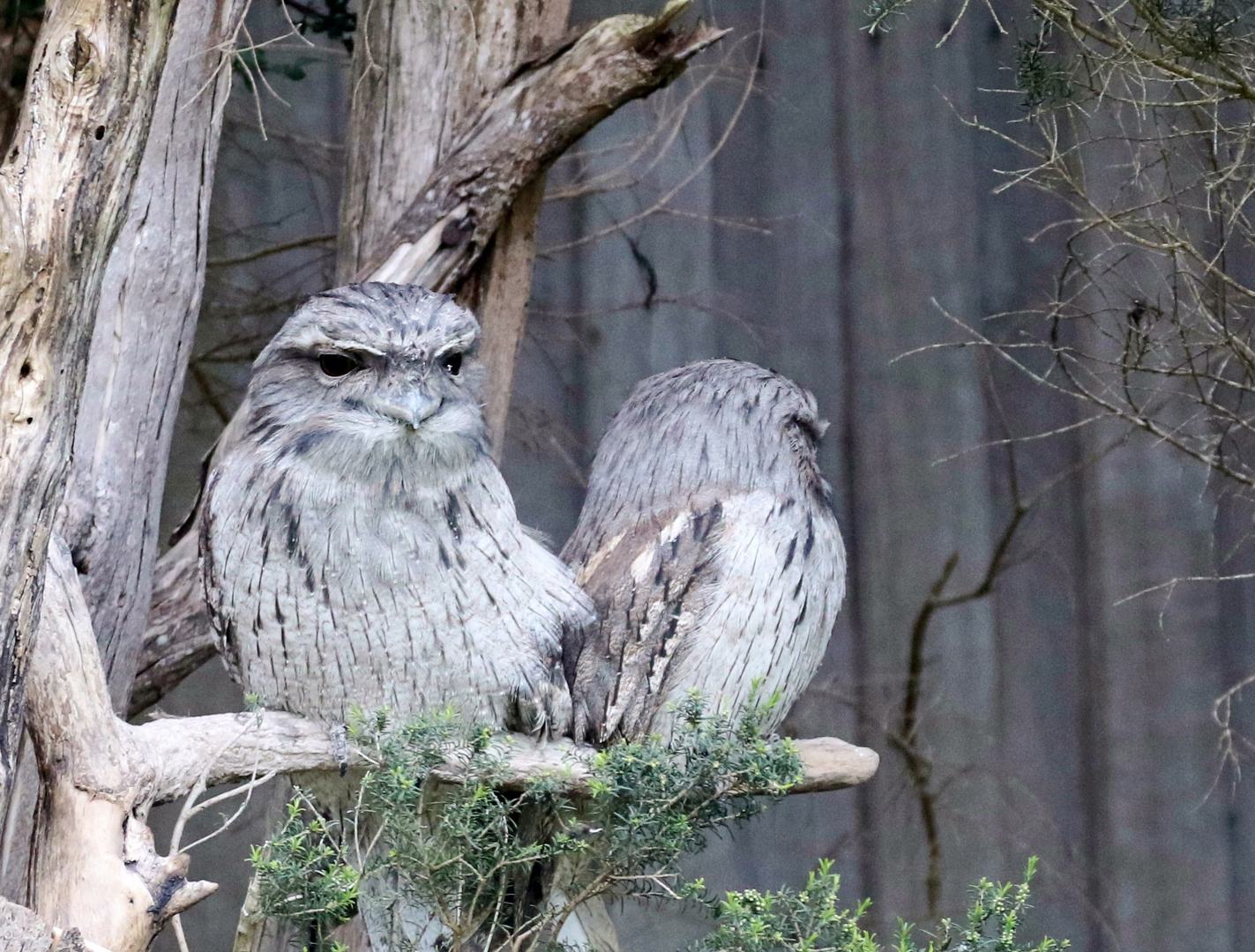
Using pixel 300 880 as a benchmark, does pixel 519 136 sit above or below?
above

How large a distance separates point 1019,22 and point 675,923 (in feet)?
6.67

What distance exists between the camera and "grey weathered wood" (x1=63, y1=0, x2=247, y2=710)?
2.22 m

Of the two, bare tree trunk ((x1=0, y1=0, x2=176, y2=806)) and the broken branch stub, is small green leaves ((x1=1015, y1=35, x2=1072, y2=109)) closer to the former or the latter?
the broken branch stub

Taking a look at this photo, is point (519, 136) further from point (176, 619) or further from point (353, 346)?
point (176, 619)

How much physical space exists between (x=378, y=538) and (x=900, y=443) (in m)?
1.61

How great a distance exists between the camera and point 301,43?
307 centimetres

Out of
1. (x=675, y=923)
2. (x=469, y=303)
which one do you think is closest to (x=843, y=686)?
(x=675, y=923)

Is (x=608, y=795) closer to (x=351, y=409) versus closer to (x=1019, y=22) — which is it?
(x=351, y=409)

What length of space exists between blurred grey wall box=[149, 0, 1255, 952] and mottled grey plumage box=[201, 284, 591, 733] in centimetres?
116

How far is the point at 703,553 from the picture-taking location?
6.56ft

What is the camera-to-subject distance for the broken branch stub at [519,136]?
7.73ft

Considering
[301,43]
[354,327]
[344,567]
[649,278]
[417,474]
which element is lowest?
[344,567]

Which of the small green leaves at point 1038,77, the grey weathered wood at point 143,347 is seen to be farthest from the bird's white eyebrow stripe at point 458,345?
the small green leaves at point 1038,77

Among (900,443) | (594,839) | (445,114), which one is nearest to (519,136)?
(445,114)
